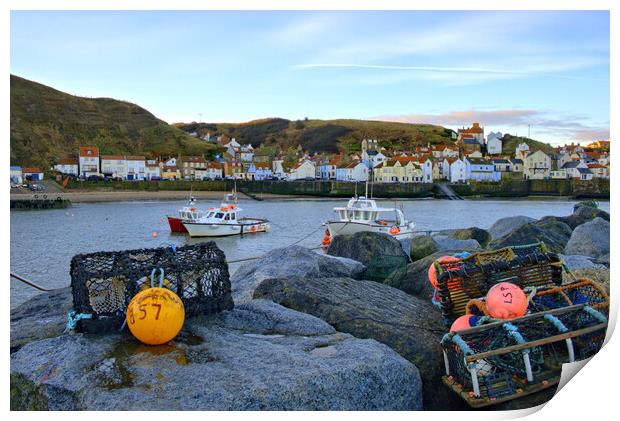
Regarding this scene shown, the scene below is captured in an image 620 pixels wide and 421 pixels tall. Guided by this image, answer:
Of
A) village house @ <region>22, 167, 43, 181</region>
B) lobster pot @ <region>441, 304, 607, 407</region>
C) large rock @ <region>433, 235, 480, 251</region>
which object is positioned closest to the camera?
lobster pot @ <region>441, 304, 607, 407</region>

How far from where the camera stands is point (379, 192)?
1838 inches

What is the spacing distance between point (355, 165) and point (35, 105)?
112ft

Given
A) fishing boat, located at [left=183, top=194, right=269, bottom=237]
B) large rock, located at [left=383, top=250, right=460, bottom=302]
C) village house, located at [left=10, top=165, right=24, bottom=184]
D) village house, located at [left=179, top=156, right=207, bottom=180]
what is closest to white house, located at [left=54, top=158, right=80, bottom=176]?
village house, located at [left=10, top=165, right=24, bottom=184]

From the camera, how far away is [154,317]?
2932 millimetres

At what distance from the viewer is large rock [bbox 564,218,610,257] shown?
25.4ft

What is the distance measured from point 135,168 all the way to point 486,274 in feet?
178

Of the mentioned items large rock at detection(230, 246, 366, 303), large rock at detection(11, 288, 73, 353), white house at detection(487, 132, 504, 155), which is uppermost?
white house at detection(487, 132, 504, 155)

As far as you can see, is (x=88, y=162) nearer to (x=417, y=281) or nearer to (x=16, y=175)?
(x=16, y=175)

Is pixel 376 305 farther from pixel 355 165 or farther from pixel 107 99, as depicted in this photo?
pixel 107 99

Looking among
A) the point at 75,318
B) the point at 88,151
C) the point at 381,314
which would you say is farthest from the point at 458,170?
the point at 75,318

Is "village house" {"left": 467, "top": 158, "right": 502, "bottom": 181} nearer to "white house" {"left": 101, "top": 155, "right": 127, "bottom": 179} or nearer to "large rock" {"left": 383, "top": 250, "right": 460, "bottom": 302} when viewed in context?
"white house" {"left": 101, "top": 155, "right": 127, "bottom": 179}

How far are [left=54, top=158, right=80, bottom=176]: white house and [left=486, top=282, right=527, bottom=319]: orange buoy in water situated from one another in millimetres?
49385

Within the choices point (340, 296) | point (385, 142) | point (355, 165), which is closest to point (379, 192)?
point (355, 165)

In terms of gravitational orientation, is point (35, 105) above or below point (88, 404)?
above
